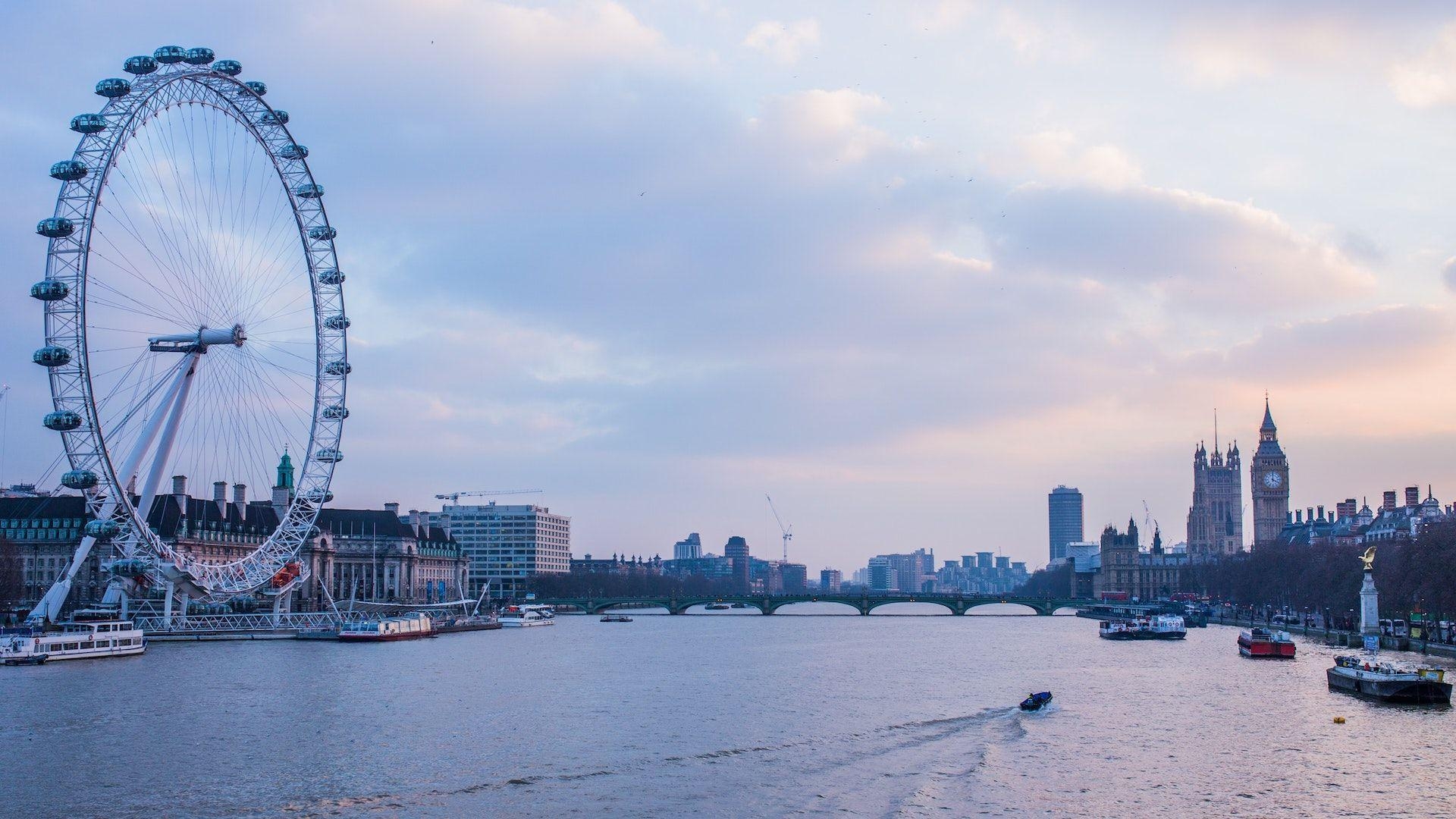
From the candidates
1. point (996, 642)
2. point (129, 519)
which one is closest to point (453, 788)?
point (129, 519)

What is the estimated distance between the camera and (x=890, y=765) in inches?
1816

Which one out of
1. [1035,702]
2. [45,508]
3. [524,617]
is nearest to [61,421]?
[1035,702]

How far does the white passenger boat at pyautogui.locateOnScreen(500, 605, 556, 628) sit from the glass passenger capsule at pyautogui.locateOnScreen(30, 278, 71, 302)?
86588mm

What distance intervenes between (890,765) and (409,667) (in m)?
48.8

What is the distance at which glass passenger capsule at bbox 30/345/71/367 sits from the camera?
80.2m

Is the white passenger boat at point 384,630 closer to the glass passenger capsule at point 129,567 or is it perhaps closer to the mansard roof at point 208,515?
the glass passenger capsule at point 129,567

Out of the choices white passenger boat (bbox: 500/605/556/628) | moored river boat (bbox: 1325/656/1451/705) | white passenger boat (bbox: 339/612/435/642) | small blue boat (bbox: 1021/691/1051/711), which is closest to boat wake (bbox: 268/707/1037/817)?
small blue boat (bbox: 1021/691/1051/711)

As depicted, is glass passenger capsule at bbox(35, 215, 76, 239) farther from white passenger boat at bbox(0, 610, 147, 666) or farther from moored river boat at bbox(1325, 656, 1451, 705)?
moored river boat at bbox(1325, 656, 1451, 705)

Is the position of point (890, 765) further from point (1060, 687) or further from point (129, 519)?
point (129, 519)

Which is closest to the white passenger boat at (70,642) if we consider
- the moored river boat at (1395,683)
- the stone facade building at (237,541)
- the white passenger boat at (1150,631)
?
the stone facade building at (237,541)

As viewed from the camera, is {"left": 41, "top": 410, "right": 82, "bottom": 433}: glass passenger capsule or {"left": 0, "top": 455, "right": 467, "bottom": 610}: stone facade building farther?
{"left": 0, "top": 455, "right": 467, "bottom": 610}: stone facade building

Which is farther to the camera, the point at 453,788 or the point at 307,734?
the point at 307,734

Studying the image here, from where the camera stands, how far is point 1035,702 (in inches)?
2447

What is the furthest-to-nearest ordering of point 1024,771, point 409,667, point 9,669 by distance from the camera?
point 409,667 < point 9,669 < point 1024,771
